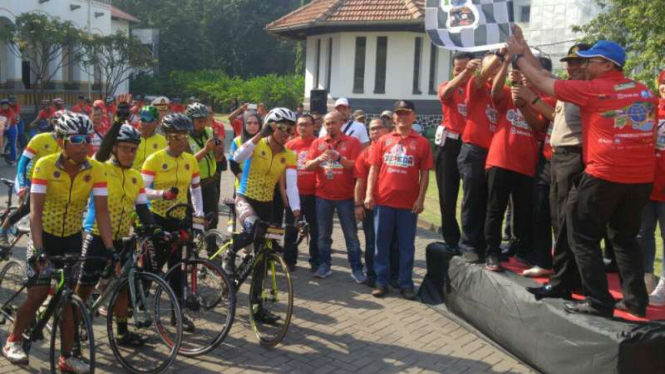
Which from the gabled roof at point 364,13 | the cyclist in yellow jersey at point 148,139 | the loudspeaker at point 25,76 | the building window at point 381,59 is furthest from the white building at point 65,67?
the cyclist in yellow jersey at point 148,139

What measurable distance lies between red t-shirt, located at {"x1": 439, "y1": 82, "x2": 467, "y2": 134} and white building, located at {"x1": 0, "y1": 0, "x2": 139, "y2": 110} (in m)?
27.0

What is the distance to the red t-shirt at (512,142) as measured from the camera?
629 cm

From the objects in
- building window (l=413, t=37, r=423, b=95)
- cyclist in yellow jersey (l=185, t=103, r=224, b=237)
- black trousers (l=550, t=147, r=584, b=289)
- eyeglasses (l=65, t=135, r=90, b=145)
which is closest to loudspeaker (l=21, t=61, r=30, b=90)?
building window (l=413, t=37, r=423, b=95)

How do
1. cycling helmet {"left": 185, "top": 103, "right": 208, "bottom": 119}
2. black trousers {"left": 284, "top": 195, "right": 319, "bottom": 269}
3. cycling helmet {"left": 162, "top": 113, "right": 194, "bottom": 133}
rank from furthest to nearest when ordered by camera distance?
black trousers {"left": 284, "top": 195, "right": 319, "bottom": 269} → cycling helmet {"left": 185, "top": 103, "right": 208, "bottom": 119} → cycling helmet {"left": 162, "top": 113, "right": 194, "bottom": 133}

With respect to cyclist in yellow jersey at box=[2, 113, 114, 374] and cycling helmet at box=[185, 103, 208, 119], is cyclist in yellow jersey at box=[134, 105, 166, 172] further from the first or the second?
cyclist in yellow jersey at box=[2, 113, 114, 374]

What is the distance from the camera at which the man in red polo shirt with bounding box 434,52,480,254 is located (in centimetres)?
678

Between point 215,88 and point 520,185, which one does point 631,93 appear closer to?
point 520,185

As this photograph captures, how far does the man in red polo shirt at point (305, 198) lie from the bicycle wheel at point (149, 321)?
3.20 meters

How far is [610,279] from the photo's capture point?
650 cm

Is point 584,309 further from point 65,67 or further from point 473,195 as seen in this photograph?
point 65,67

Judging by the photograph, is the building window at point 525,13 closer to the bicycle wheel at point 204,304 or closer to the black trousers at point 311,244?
the black trousers at point 311,244

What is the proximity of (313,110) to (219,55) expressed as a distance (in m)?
49.5

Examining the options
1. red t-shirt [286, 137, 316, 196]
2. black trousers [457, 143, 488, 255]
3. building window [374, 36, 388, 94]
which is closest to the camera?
black trousers [457, 143, 488, 255]

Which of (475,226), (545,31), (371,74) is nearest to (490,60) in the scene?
(475,226)
